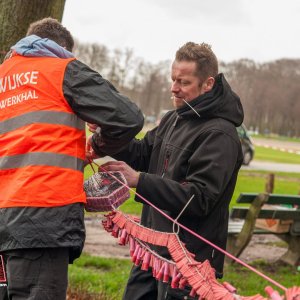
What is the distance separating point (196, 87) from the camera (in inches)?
124

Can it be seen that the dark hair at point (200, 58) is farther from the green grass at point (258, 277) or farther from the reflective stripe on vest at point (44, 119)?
the green grass at point (258, 277)

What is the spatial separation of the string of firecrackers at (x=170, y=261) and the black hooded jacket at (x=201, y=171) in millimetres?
106

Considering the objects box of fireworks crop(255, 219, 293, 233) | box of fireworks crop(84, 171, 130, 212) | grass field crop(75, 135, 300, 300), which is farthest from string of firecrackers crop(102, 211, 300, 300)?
box of fireworks crop(255, 219, 293, 233)

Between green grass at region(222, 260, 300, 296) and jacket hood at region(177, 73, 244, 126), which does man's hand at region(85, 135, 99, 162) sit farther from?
green grass at region(222, 260, 300, 296)

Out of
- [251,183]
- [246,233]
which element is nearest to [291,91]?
[251,183]

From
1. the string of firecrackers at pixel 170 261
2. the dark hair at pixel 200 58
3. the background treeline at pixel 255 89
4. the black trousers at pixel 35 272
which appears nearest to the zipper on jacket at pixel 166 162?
the string of firecrackers at pixel 170 261

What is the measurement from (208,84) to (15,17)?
2072mm

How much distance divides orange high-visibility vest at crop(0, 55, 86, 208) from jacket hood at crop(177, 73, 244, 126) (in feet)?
2.19

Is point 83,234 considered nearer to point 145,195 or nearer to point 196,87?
point 145,195

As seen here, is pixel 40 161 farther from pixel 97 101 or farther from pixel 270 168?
pixel 270 168

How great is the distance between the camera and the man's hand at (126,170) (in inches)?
119

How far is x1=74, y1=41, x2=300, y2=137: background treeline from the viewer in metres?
64.0

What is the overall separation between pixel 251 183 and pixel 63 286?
13164 millimetres

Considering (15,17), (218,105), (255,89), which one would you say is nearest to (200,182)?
(218,105)
